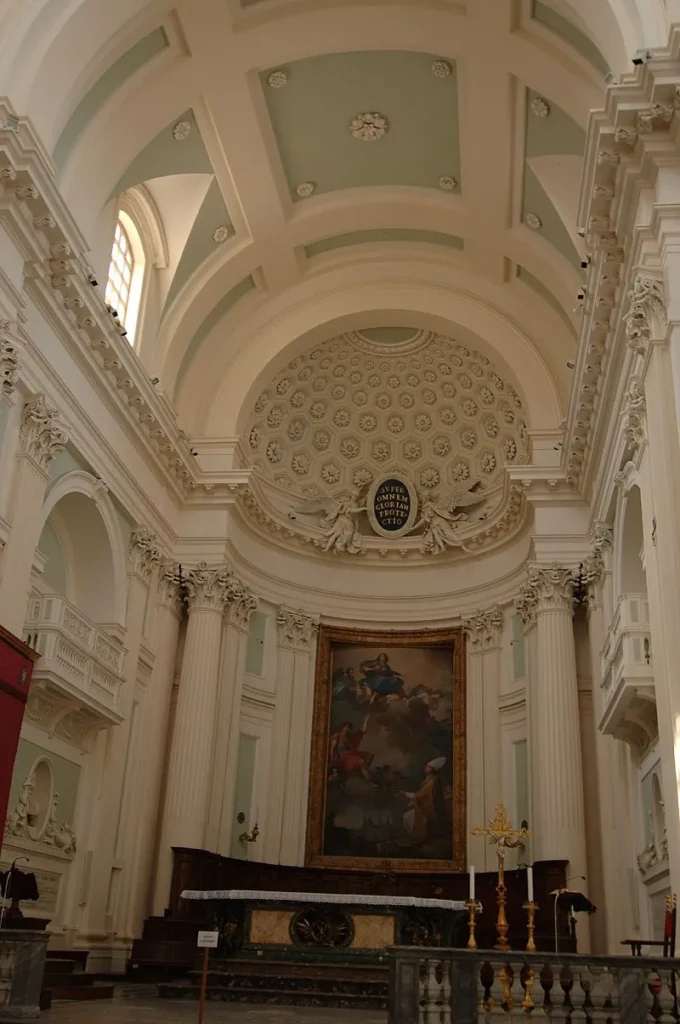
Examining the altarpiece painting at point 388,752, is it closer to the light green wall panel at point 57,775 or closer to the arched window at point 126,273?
the light green wall panel at point 57,775

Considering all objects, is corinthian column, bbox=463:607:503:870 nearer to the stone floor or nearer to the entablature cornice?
the entablature cornice

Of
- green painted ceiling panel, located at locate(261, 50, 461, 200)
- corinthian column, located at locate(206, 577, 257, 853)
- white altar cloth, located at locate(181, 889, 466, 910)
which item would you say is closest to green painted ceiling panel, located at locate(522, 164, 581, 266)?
green painted ceiling panel, located at locate(261, 50, 461, 200)

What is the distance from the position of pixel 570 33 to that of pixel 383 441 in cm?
972

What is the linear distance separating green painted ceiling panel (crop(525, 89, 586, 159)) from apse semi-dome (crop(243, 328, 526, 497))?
549 cm

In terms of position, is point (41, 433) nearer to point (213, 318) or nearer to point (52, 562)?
point (52, 562)

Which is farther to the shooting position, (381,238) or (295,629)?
(295,629)

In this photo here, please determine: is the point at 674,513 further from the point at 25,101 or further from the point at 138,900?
the point at 138,900

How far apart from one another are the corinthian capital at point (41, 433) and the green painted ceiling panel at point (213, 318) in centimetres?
629

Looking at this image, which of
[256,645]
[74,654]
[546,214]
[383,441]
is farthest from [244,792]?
[546,214]

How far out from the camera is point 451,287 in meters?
20.1

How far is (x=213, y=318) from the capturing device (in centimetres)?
1964

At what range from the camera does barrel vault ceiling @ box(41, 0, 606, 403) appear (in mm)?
14406

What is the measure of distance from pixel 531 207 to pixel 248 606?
8941 mm

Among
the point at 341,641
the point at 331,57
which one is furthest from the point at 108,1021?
the point at 331,57
